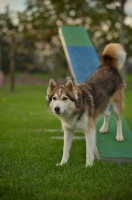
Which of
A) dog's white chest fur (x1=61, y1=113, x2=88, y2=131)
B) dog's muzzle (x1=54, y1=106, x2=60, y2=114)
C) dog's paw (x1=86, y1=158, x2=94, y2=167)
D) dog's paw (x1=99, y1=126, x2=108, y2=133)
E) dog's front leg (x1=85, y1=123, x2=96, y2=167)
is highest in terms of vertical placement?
dog's muzzle (x1=54, y1=106, x2=60, y2=114)

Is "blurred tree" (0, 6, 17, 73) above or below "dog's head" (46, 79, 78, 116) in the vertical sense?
below

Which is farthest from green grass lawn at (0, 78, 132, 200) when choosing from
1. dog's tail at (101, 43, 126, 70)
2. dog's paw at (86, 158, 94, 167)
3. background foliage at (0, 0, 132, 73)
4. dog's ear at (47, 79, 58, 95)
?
background foliage at (0, 0, 132, 73)

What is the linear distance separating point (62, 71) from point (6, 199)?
56.1 ft

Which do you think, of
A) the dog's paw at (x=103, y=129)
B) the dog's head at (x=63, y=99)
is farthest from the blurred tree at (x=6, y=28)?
the dog's head at (x=63, y=99)

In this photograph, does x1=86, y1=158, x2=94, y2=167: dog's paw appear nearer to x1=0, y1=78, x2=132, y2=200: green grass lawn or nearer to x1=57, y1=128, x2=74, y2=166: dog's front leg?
x1=0, y1=78, x2=132, y2=200: green grass lawn

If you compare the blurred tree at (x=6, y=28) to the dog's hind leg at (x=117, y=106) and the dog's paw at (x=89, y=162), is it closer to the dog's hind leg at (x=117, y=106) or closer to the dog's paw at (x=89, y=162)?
the dog's hind leg at (x=117, y=106)

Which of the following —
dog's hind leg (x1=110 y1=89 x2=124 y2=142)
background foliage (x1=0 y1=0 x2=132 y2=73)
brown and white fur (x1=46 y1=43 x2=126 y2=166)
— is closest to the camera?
brown and white fur (x1=46 y1=43 x2=126 y2=166)

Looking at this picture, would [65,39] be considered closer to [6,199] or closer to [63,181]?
[63,181]

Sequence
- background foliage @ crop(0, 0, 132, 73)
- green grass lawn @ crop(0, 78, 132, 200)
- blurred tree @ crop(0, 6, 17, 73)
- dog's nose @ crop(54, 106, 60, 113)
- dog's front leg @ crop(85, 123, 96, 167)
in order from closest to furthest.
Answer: green grass lawn @ crop(0, 78, 132, 200)
dog's nose @ crop(54, 106, 60, 113)
dog's front leg @ crop(85, 123, 96, 167)
background foliage @ crop(0, 0, 132, 73)
blurred tree @ crop(0, 6, 17, 73)

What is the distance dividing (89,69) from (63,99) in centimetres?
360

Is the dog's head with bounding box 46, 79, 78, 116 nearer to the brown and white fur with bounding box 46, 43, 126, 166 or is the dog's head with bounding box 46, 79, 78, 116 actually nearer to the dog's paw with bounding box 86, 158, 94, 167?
the brown and white fur with bounding box 46, 43, 126, 166

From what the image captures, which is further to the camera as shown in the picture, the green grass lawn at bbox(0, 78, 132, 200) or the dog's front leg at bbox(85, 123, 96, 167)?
the dog's front leg at bbox(85, 123, 96, 167)

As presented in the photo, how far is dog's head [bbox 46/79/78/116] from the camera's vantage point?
4574 mm

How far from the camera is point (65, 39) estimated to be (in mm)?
8867
